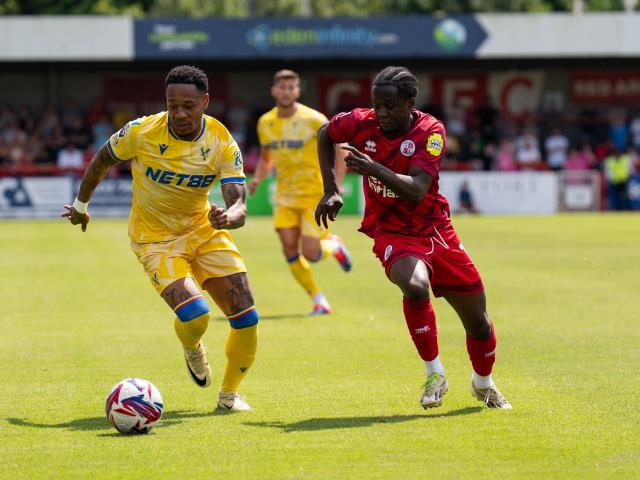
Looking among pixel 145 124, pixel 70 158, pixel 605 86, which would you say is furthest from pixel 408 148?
pixel 605 86

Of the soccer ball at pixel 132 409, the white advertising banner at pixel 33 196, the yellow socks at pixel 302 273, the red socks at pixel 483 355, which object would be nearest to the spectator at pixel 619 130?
the white advertising banner at pixel 33 196

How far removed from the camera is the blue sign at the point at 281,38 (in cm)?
3631

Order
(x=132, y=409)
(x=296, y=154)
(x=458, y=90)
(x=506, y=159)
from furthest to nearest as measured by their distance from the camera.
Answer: (x=458, y=90) < (x=506, y=159) < (x=296, y=154) < (x=132, y=409)

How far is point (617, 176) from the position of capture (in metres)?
34.3

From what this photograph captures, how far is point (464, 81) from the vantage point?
134ft

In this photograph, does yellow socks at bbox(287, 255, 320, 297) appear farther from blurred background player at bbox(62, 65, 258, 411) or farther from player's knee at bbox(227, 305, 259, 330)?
player's knee at bbox(227, 305, 259, 330)

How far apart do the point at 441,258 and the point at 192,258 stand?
1.74m

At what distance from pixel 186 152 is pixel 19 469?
255 centimetres

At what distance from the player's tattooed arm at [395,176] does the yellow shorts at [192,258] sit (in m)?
1.27

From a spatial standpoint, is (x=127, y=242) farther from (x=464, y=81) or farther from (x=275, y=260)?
(x=464, y=81)

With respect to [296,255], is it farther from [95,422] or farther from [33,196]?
[33,196]

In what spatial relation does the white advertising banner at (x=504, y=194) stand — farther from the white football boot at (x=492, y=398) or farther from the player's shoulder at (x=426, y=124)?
the player's shoulder at (x=426, y=124)

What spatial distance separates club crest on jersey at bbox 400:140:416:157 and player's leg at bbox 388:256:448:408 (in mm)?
679

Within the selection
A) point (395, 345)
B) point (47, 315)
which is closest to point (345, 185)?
point (47, 315)
